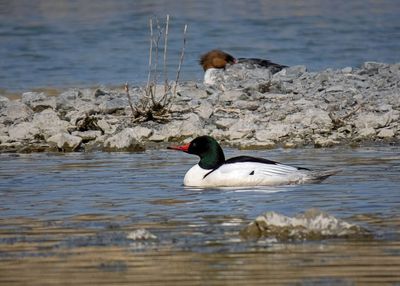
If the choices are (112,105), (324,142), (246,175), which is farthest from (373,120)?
(246,175)

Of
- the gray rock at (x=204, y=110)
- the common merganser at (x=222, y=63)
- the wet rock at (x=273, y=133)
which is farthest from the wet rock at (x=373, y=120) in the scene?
the common merganser at (x=222, y=63)

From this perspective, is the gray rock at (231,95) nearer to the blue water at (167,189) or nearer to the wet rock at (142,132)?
the wet rock at (142,132)

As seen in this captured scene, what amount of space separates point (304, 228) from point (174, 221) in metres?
1.40

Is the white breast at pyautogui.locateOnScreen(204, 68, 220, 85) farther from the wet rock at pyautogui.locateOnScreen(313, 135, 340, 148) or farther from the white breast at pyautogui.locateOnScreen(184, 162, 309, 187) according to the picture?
the white breast at pyautogui.locateOnScreen(184, 162, 309, 187)

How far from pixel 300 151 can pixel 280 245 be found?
6.56 meters

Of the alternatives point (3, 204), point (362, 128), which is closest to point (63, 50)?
point (362, 128)

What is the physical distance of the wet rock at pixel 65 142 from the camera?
15648 mm

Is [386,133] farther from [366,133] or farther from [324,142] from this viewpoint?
[324,142]

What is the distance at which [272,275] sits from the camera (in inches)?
295

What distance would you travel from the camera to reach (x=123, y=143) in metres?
15.5

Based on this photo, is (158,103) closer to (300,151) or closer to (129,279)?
(300,151)

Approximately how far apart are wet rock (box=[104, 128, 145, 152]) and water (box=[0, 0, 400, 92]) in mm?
6713

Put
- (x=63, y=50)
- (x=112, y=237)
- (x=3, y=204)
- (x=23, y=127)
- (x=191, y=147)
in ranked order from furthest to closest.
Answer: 1. (x=63, y=50)
2. (x=23, y=127)
3. (x=191, y=147)
4. (x=3, y=204)
5. (x=112, y=237)

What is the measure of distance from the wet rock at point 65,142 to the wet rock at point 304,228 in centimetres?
699
